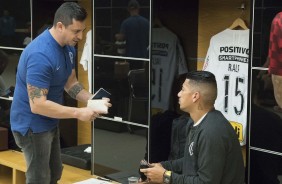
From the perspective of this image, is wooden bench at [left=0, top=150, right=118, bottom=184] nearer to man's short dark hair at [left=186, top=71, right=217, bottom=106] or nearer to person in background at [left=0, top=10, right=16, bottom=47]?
person in background at [left=0, top=10, right=16, bottom=47]

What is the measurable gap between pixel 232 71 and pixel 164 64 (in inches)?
20.2

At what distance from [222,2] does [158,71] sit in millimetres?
710

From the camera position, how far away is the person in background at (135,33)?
10.9ft

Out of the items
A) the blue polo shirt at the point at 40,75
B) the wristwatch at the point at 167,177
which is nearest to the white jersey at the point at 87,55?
the blue polo shirt at the point at 40,75

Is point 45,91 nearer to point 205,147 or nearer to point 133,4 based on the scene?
point 205,147

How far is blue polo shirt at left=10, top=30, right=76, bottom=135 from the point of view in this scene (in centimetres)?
248

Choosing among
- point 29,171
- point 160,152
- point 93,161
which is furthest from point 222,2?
point 29,171

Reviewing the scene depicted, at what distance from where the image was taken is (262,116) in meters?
2.83

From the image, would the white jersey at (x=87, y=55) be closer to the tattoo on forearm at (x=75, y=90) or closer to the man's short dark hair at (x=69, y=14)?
the tattoo on forearm at (x=75, y=90)

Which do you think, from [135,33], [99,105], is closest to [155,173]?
[99,105]

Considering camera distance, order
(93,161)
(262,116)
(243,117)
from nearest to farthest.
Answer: (262,116) < (243,117) < (93,161)

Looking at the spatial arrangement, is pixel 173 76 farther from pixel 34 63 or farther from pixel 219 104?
pixel 34 63

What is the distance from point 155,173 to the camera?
7.97ft

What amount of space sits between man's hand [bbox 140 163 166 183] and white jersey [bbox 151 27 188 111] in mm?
957
